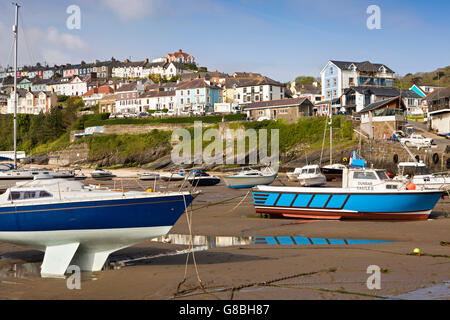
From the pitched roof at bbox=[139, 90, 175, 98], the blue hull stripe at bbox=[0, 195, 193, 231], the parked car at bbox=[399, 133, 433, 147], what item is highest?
the pitched roof at bbox=[139, 90, 175, 98]

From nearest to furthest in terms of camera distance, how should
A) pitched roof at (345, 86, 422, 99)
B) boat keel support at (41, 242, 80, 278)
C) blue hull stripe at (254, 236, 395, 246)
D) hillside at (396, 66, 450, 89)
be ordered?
boat keel support at (41, 242, 80, 278)
blue hull stripe at (254, 236, 395, 246)
pitched roof at (345, 86, 422, 99)
hillside at (396, 66, 450, 89)

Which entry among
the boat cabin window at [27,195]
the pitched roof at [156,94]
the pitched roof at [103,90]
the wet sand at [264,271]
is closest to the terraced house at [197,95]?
the pitched roof at [156,94]

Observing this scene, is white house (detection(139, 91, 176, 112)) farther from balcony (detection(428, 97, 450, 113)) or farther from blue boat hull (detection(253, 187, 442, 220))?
blue boat hull (detection(253, 187, 442, 220))

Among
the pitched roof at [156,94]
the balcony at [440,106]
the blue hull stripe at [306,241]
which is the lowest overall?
the blue hull stripe at [306,241]

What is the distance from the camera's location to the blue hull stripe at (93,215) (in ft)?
39.6

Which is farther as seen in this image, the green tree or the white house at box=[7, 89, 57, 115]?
the green tree

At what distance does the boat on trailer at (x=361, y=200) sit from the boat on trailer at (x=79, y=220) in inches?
343

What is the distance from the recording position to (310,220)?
20.3 m

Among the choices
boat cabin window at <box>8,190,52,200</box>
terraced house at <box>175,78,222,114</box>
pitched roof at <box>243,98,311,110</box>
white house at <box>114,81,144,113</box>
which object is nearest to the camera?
boat cabin window at <box>8,190,52,200</box>

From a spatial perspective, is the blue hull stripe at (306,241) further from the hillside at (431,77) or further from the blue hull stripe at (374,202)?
the hillside at (431,77)

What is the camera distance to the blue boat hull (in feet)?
63.7

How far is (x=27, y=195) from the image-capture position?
12.6 metres

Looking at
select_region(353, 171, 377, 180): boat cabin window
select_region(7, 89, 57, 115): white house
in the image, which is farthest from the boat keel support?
select_region(7, 89, 57, 115): white house

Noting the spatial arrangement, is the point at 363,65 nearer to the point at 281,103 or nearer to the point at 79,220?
the point at 281,103
